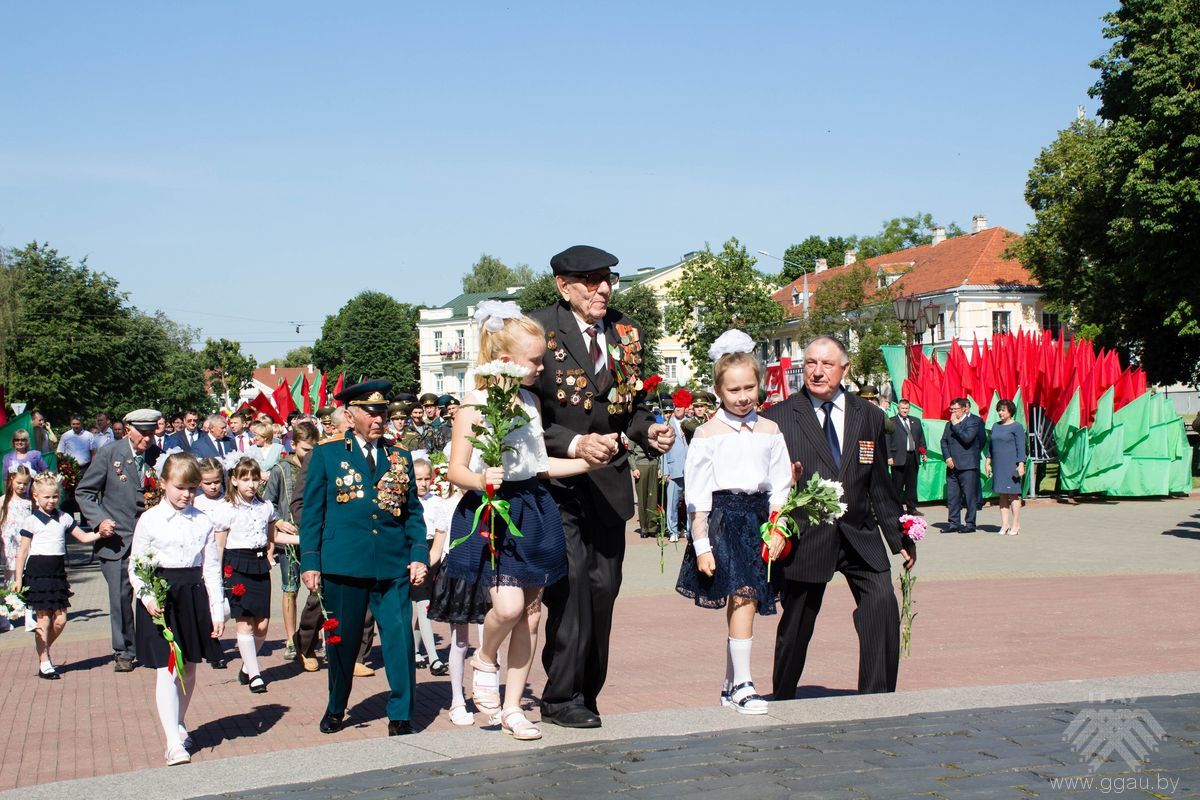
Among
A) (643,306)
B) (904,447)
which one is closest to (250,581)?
(904,447)

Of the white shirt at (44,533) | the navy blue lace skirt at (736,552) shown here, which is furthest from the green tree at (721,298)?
the navy blue lace skirt at (736,552)

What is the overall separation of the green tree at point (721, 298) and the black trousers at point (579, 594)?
A: 151 feet

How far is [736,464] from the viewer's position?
18.7 ft

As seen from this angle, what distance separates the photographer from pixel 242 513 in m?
8.88

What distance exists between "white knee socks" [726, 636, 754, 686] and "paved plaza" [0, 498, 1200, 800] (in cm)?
20

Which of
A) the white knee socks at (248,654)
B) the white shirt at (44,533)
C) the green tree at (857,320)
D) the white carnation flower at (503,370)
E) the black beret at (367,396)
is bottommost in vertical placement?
the white knee socks at (248,654)

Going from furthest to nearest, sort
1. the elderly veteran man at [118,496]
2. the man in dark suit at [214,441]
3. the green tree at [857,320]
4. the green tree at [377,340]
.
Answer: the green tree at [377,340] < the green tree at [857,320] < the man in dark suit at [214,441] < the elderly veteran man at [118,496]

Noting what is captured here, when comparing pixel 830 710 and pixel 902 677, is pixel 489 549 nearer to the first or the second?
pixel 830 710

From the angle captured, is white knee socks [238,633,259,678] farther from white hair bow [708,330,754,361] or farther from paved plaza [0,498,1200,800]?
white hair bow [708,330,754,361]

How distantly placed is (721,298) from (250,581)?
44.7m

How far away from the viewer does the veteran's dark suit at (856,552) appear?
6305mm

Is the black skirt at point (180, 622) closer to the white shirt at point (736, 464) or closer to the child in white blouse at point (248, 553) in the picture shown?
the child in white blouse at point (248, 553)

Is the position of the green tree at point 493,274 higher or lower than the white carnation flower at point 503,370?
higher

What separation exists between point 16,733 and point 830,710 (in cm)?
468
